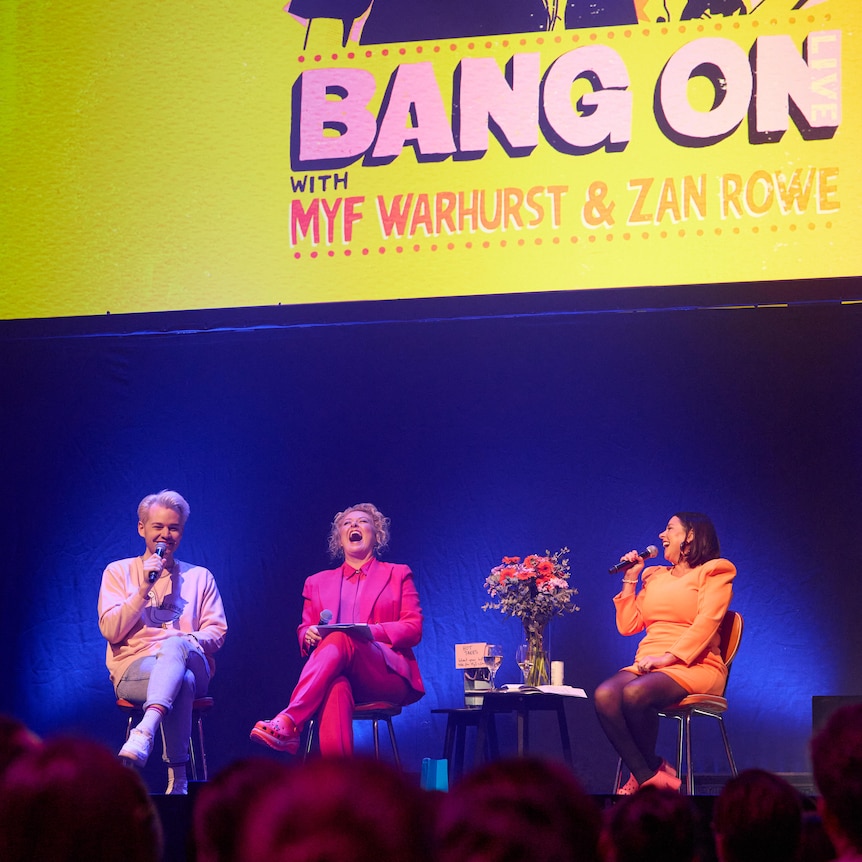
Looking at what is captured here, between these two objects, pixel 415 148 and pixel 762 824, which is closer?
pixel 762 824

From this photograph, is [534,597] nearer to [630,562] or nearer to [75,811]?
[630,562]

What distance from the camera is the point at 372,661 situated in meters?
4.61

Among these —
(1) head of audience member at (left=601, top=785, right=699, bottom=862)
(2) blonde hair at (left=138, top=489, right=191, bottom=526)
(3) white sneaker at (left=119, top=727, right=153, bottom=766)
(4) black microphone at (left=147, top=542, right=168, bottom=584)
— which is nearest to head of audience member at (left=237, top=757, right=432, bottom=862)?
(1) head of audience member at (left=601, top=785, right=699, bottom=862)

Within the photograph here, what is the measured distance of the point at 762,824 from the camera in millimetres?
1366

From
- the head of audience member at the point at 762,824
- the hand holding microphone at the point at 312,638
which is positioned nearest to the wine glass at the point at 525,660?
the hand holding microphone at the point at 312,638

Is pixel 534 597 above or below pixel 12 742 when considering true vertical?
below

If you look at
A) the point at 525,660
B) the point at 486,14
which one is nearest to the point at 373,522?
the point at 525,660

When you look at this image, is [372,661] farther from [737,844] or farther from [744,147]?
[737,844]

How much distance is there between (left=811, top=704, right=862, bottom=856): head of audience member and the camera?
1.29 metres

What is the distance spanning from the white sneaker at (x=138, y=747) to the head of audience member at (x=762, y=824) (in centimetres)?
337

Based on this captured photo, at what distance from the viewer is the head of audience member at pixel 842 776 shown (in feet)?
4.23

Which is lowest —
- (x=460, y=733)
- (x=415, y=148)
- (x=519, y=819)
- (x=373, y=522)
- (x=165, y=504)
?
(x=460, y=733)

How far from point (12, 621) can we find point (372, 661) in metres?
2.13

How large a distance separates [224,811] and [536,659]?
373cm
